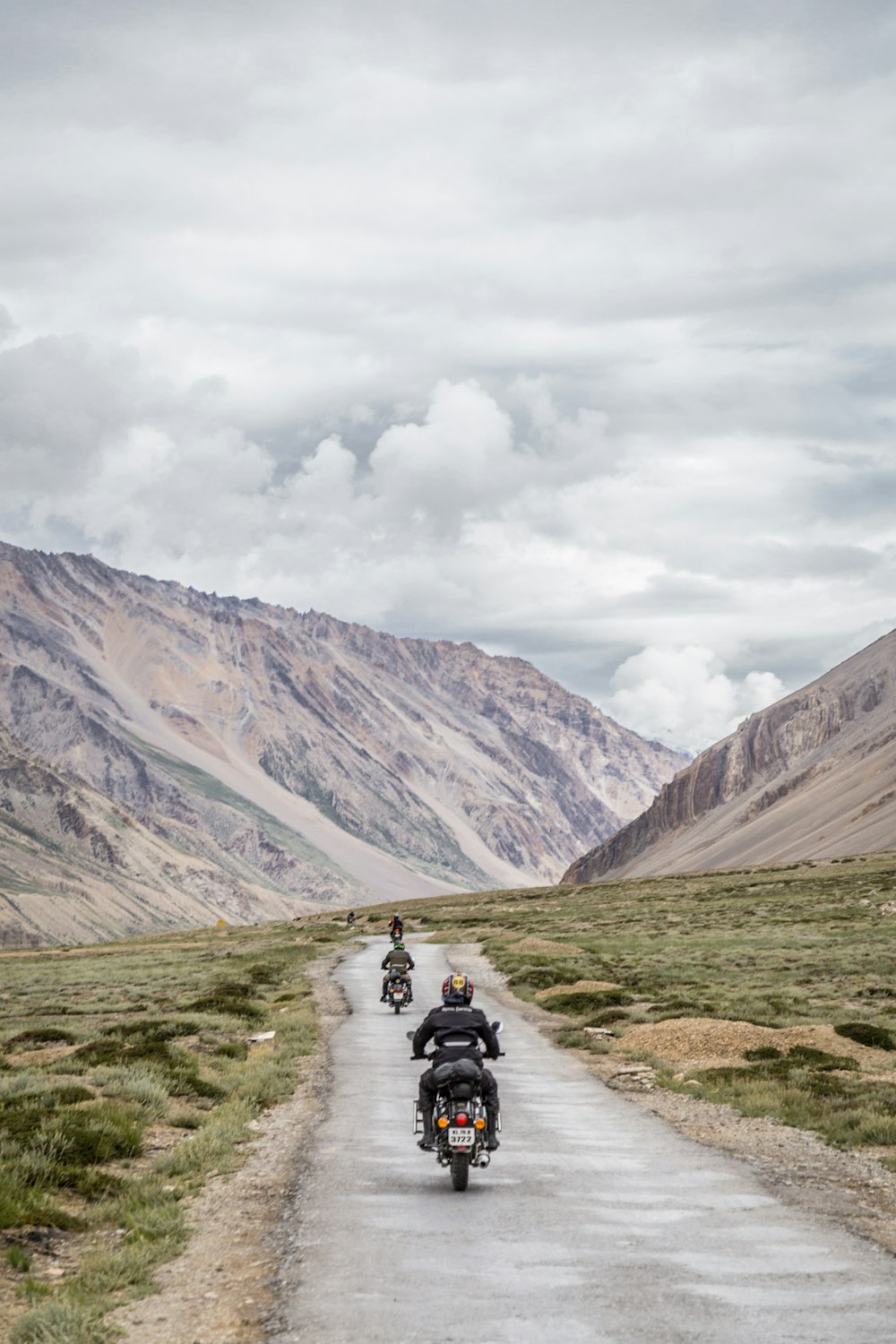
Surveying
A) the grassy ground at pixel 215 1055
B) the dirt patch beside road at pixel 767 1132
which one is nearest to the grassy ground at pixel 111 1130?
the grassy ground at pixel 215 1055

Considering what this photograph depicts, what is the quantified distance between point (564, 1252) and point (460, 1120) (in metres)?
3.31

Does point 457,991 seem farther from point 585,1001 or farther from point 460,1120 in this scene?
point 585,1001

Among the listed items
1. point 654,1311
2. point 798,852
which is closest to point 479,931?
point 654,1311

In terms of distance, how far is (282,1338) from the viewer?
9078 mm

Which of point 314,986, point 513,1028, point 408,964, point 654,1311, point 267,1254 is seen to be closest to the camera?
point 654,1311

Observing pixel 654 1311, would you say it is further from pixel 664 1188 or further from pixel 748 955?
pixel 748 955

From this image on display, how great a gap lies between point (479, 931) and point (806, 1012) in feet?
193

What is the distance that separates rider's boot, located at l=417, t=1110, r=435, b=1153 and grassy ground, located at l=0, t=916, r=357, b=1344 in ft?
9.74

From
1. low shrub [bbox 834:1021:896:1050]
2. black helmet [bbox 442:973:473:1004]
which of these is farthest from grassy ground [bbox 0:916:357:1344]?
low shrub [bbox 834:1021:896:1050]

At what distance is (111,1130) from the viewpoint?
1681 centimetres

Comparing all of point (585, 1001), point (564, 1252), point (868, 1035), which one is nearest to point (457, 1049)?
point (564, 1252)

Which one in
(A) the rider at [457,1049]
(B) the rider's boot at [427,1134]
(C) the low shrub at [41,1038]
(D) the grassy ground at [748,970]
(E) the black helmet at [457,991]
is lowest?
(D) the grassy ground at [748,970]

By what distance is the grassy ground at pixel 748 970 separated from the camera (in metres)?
21.7

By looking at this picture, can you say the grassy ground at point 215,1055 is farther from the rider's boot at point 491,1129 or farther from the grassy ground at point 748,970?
the rider's boot at point 491,1129
